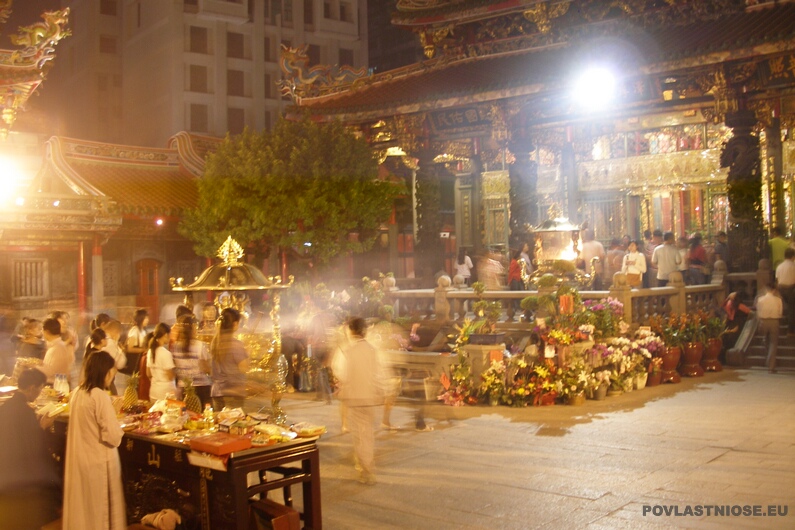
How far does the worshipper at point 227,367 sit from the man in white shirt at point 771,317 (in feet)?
32.8

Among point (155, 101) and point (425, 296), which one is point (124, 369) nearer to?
point (425, 296)

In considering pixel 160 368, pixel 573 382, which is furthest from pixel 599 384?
pixel 160 368

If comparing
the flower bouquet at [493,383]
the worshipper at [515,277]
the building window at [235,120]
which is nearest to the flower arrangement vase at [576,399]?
the flower bouquet at [493,383]

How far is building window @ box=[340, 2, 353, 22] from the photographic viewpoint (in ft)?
173

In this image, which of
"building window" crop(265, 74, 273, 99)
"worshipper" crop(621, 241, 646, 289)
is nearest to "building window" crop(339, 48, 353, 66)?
"building window" crop(265, 74, 273, 99)

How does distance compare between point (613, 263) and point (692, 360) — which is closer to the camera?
point (692, 360)

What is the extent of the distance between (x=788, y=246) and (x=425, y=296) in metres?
7.65

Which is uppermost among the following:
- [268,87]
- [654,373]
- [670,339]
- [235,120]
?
[268,87]

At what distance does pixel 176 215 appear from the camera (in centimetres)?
2872

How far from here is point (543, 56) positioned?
1981 cm

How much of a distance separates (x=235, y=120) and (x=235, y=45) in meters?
4.47

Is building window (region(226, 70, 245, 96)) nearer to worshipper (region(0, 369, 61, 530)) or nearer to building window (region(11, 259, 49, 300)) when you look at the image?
building window (region(11, 259, 49, 300))

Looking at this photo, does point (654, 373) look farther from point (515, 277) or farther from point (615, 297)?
point (515, 277)

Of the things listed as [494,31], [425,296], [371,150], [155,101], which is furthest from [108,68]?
[425,296]
